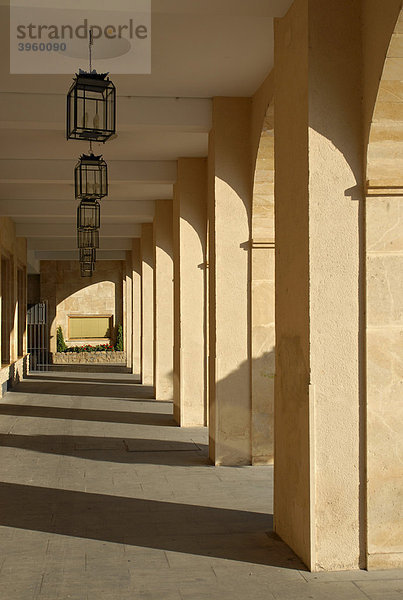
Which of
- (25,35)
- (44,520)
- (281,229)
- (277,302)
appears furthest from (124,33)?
(44,520)

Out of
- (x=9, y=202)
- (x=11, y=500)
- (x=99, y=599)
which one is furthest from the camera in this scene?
(x=9, y=202)

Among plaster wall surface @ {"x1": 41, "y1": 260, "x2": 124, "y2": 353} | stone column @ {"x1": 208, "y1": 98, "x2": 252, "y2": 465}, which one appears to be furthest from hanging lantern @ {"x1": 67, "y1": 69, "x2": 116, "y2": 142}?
plaster wall surface @ {"x1": 41, "y1": 260, "x2": 124, "y2": 353}

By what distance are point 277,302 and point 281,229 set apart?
24.2 inches

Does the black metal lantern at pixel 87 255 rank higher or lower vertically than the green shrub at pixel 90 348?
higher

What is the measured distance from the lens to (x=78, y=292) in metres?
32.3

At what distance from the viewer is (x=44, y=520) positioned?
6.77 metres

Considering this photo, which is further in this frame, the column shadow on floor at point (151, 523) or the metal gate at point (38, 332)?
the metal gate at point (38, 332)

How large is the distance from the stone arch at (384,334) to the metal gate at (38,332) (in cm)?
2516

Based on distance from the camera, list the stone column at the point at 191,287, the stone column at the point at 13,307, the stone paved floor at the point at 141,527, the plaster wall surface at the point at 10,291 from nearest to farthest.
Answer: the stone paved floor at the point at 141,527, the stone column at the point at 191,287, the plaster wall surface at the point at 10,291, the stone column at the point at 13,307

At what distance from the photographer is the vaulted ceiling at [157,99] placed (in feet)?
22.4

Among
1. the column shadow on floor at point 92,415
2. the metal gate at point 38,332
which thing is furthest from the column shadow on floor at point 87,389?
the metal gate at point 38,332

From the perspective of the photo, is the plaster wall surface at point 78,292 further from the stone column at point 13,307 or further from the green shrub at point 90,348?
the stone column at point 13,307

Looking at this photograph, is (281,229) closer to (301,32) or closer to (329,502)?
(301,32)

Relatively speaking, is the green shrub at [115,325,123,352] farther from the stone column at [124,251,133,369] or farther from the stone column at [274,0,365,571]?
the stone column at [274,0,365,571]
